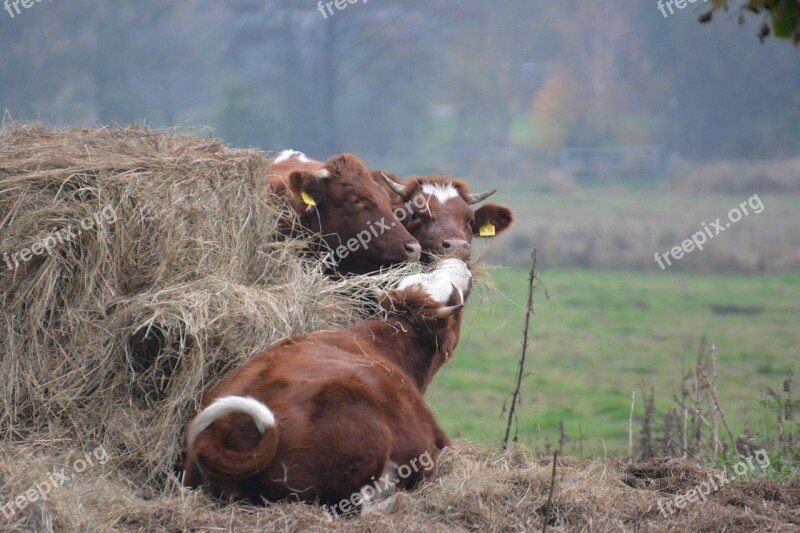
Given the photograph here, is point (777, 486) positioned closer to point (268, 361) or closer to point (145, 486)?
point (268, 361)

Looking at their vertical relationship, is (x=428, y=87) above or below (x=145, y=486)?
above

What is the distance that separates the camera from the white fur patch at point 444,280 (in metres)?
5.98

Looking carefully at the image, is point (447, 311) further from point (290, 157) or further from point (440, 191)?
point (290, 157)

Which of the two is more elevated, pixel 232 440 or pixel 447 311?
pixel 447 311

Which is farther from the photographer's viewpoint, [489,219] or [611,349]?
[611,349]

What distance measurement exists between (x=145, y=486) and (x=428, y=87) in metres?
41.6

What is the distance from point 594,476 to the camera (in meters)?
5.54

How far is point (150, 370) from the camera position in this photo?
5492mm

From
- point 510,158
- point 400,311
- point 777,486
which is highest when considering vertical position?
point 510,158

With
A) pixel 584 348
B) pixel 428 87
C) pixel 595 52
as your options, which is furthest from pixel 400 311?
pixel 595 52

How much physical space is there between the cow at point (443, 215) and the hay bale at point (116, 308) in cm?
166

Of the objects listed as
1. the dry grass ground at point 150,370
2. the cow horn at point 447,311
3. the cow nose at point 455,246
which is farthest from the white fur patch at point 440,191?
the cow horn at point 447,311

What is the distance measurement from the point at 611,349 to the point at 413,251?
1193 cm

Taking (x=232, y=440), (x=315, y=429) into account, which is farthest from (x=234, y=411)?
(x=315, y=429)
